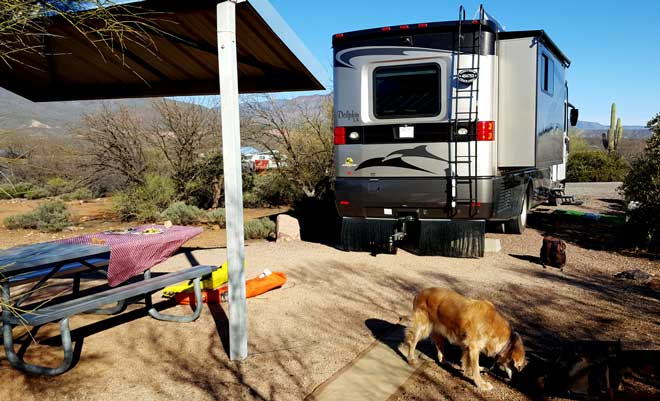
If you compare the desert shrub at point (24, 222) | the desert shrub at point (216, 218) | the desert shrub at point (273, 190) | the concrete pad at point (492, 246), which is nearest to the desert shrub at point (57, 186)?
the desert shrub at point (24, 222)

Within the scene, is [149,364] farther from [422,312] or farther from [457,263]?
[457,263]

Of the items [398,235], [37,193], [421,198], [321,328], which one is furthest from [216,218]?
[37,193]

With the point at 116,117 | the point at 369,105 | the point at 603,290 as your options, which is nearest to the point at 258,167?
the point at 116,117

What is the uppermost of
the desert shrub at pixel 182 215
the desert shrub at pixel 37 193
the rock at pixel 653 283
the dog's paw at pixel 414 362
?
the desert shrub at pixel 37 193

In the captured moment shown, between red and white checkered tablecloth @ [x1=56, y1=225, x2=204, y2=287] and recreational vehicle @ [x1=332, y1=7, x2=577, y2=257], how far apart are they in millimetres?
3152

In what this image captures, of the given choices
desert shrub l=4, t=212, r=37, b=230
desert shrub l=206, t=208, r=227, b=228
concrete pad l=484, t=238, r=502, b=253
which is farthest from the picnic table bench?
desert shrub l=4, t=212, r=37, b=230

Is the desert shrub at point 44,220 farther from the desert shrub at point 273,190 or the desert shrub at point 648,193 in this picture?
the desert shrub at point 648,193

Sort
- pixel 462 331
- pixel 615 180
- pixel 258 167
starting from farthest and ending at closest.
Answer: pixel 615 180
pixel 258 167
pixel 462 331

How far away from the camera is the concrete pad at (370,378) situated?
3.49 meters

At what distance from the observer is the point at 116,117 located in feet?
46.5

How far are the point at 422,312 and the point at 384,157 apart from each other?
3.80m

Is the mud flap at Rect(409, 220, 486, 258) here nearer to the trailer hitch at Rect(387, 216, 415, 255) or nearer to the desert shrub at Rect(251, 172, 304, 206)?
the trailer hitch at Rect(387, 216, 415, 255)

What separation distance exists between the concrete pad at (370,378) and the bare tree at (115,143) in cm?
1145

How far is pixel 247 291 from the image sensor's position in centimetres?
581
